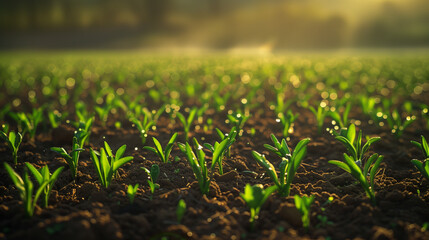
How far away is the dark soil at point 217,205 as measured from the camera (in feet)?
5.66

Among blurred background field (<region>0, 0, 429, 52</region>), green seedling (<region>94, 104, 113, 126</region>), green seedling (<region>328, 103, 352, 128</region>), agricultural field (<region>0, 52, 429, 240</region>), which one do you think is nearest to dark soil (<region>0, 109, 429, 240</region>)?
agricultural field (<region>0, 52, 429, 240</region>)

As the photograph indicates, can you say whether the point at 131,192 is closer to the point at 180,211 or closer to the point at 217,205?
the point at 180,211

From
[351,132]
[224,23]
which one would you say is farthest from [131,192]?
[224,23]

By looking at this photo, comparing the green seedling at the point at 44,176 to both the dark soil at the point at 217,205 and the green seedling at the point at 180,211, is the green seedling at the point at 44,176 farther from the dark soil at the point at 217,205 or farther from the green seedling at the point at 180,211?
the green seedling at the point at 180,211

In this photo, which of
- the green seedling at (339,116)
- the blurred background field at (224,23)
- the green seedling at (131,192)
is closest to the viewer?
the green seedling at (131,192)

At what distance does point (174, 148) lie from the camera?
3.02 m

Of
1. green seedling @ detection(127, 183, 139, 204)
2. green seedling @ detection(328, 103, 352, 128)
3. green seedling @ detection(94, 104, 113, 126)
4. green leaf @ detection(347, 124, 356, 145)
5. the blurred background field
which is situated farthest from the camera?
the blurred background field

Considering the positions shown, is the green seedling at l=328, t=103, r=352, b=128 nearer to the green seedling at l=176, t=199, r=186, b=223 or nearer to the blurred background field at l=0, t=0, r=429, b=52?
the green seedling at l=176, t=199, r=186, b=223

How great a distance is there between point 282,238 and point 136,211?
2.89 feet

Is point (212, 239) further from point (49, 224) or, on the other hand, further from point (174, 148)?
point (174, 148)

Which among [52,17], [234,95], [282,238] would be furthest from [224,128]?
[52,17]

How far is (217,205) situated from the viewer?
2.01 m

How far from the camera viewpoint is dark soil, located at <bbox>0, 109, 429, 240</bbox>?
5.66ft

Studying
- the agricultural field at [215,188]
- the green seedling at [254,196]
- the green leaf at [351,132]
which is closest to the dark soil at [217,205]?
the agricultural field at [215,188]
